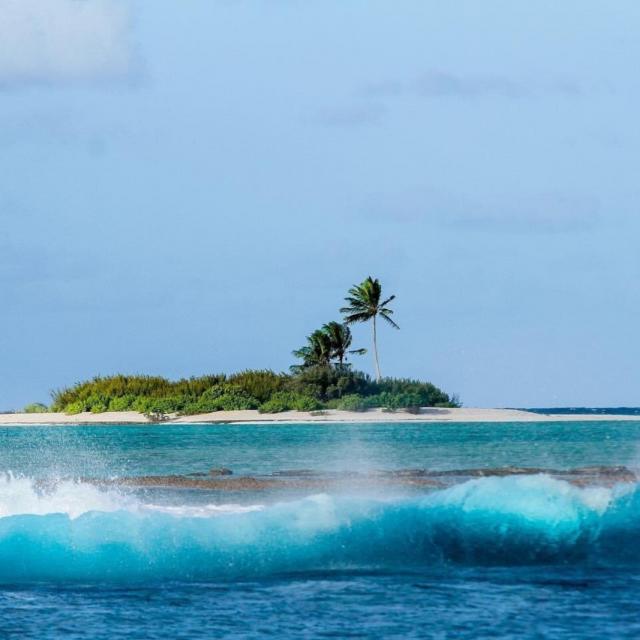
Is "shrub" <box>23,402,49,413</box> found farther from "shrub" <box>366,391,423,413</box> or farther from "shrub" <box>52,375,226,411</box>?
"shrub" <box>366,391,423,413</box>

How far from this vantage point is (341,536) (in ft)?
61.7

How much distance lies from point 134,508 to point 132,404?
69636 millimetres

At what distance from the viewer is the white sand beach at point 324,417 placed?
8150cm

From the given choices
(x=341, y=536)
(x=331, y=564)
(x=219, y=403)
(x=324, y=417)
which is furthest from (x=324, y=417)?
(x=331, y=564)

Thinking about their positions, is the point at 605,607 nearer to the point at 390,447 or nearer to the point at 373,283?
Answer: the point at 390,447

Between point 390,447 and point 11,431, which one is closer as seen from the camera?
point 390,447

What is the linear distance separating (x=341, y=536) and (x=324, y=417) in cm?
6333

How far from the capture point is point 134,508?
2183 centimetres

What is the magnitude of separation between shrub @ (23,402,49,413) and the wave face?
81.8 meters

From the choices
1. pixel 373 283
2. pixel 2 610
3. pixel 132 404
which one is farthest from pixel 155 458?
pixel 373 283

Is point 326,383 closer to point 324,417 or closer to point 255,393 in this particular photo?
point 255,393

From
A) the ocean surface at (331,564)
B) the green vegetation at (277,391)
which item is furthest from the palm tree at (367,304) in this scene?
the ocean surface at (331,564)

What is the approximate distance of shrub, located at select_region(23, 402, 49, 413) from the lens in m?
99.9

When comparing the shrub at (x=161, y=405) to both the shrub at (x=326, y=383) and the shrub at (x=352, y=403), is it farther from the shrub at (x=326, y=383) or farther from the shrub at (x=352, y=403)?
the shrub at (x=352, y=403)
